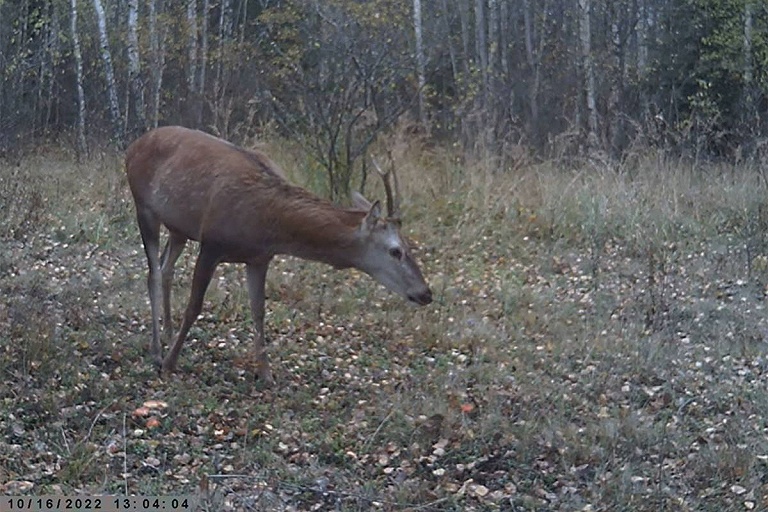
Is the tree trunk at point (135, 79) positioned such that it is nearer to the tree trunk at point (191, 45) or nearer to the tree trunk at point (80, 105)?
the tree trunk at point (80, 105)

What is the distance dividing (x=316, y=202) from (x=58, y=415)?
7.38 feet

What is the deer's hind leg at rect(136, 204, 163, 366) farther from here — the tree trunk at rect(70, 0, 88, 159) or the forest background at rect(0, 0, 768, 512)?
the tree trunk at rect(70, 0, 88, 159)

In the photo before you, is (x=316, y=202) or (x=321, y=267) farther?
(x=321, y=267)

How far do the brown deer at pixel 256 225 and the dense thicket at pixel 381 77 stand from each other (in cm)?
502

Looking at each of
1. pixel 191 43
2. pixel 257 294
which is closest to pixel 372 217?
pixel 257 294

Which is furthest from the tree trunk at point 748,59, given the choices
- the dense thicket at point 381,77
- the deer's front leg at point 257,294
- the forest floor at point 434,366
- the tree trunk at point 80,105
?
the deer's front leg at point 257,294

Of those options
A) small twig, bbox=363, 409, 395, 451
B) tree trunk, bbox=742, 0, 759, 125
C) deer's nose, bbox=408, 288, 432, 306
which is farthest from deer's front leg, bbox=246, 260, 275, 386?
tree trunk, bbox=742, 0, 759, 125

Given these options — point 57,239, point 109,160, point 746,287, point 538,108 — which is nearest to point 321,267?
point 57,239

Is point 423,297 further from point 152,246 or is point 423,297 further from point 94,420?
point 94,420

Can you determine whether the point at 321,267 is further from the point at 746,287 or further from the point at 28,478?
the point at 28,478

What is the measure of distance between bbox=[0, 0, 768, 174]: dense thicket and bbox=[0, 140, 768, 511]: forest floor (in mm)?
2242

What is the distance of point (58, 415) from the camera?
6988 millimetres

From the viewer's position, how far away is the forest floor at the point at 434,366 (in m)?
6.43

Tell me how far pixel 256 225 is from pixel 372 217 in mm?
795
